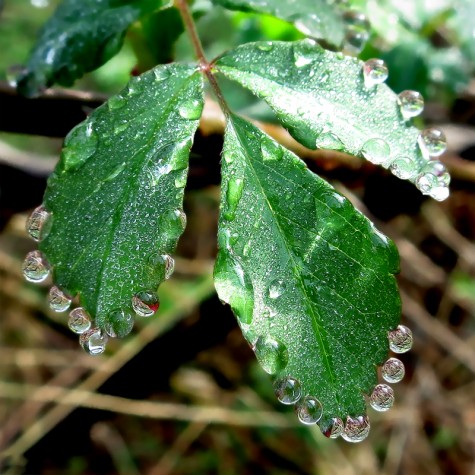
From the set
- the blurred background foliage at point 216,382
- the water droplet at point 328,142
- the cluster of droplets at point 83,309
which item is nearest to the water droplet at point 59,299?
the cluster of droplets at point 83,309

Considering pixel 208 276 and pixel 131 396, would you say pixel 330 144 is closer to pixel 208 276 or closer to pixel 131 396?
pixel 131 396

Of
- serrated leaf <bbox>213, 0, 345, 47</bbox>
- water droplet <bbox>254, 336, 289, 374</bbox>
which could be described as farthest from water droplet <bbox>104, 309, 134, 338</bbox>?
serrated leaf <bbox>213, 0, 345, 47</bbox>

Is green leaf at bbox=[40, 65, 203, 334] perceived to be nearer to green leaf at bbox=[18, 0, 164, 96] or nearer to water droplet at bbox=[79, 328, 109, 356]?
water droplet at bbox=[79, 328, 109, 356]

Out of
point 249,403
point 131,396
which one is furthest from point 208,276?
point 131,396

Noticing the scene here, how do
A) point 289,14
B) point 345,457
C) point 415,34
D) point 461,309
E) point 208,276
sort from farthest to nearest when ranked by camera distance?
point 461,309 < point 345,457 < point 208,276 < point 415,34 < point 289,14

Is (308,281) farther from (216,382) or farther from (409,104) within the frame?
(216,382)

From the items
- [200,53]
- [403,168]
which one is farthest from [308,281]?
[200,53]

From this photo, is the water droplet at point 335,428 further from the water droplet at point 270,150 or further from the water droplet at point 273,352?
the water droplet at point 270,150
